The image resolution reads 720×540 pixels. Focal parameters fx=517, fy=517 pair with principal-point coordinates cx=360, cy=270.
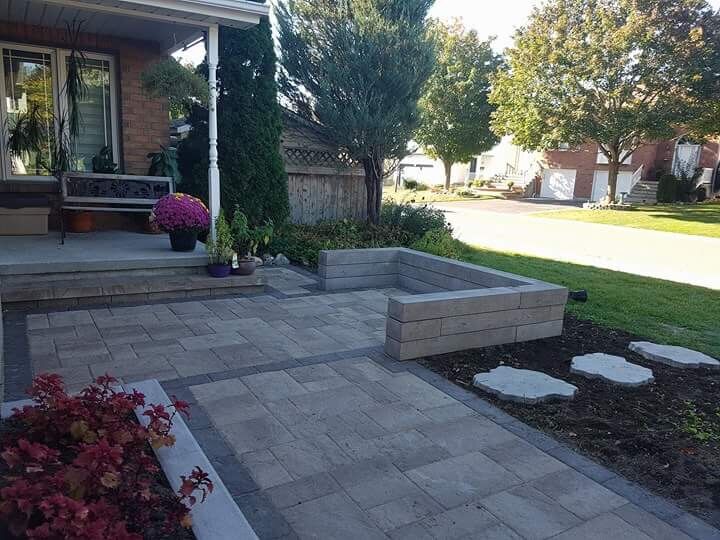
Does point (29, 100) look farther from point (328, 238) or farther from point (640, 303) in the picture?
point (640, 303)

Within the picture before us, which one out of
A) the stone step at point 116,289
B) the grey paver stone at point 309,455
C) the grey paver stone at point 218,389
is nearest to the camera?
the grey paver stone at point 309,455

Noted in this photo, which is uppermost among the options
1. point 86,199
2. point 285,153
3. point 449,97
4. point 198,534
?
point 449,97

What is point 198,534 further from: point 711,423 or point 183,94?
point 183,94

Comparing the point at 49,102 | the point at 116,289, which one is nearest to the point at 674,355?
the point at 116,289

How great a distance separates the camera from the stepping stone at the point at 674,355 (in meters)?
4.26

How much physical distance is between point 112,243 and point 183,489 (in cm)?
535

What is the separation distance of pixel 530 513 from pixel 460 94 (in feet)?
93.9

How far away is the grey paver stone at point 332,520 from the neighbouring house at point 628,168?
2501 cm

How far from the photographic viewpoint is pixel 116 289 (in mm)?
5336

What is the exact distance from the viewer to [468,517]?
7.49 feet

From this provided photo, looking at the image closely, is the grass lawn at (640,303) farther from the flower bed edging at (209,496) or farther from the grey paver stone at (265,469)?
the flower bed edging at (209,496)

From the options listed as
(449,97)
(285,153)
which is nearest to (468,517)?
(285,153)

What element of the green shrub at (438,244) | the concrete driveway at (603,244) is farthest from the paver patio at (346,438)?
the concrete driveway at (603,244)

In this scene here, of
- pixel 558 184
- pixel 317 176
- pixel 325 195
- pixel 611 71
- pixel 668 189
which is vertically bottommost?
pixel 325 195
